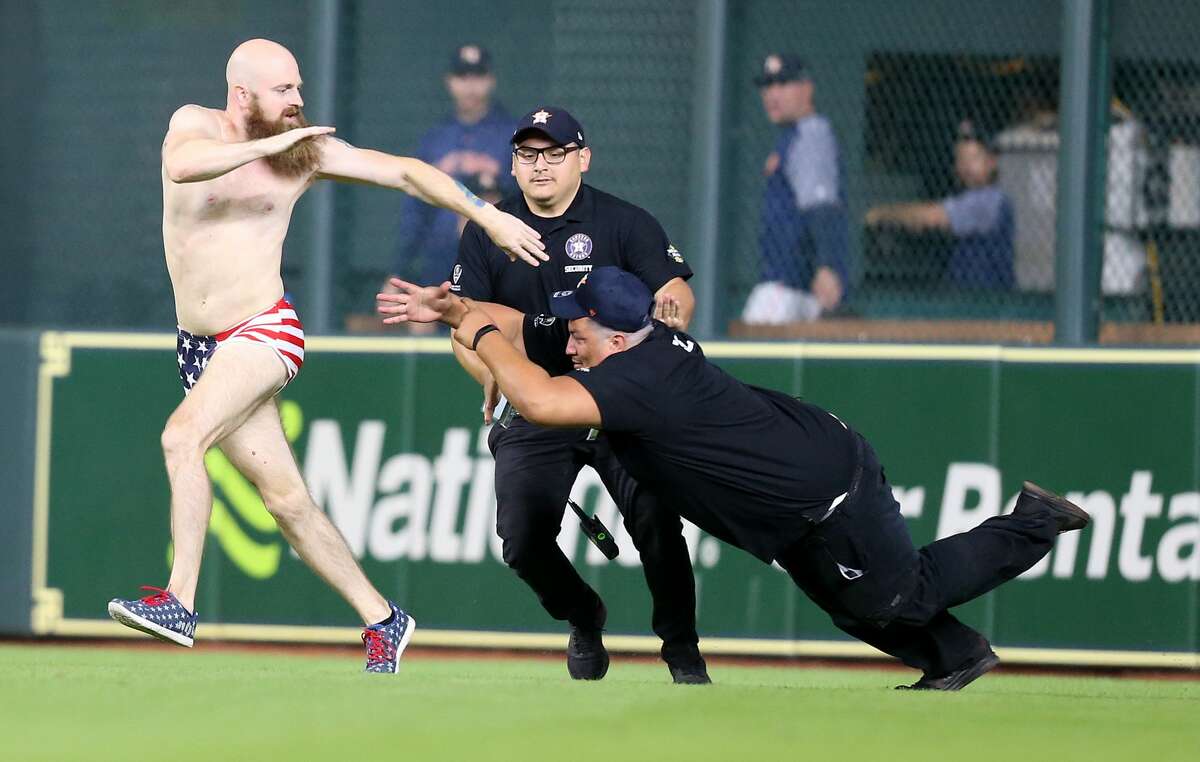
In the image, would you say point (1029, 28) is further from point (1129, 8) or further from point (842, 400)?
point (842, 400)

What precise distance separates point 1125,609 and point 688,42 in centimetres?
351

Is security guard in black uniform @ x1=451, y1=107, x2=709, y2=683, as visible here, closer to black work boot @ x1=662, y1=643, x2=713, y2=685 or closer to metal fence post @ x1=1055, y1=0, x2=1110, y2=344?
black work boot @ x1=662, y1=643, x2=713, y2=685

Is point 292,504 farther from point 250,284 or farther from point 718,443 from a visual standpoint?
point 718,443

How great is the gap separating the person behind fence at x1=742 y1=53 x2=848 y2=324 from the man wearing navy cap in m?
2.64

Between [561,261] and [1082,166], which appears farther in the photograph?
[1082,166]

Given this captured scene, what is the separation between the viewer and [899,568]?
6.60 m

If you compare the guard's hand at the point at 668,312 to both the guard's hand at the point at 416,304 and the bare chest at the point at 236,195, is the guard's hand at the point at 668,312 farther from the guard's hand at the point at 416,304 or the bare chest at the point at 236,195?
the bare chest at the point at 236,195

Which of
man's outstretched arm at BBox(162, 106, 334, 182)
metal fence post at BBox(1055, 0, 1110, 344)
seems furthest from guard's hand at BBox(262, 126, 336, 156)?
metal fence post at BBox(1055, 0, 1110, 344)

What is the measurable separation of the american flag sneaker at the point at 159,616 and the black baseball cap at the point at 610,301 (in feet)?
5.11

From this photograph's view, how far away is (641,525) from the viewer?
7.17 m

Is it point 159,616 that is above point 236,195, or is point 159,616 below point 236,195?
below

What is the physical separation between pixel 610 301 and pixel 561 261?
95 centimetres

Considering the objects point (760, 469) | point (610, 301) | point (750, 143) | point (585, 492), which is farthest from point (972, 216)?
point (610, 301)

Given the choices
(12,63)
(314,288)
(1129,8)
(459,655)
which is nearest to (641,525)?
(459,655)
